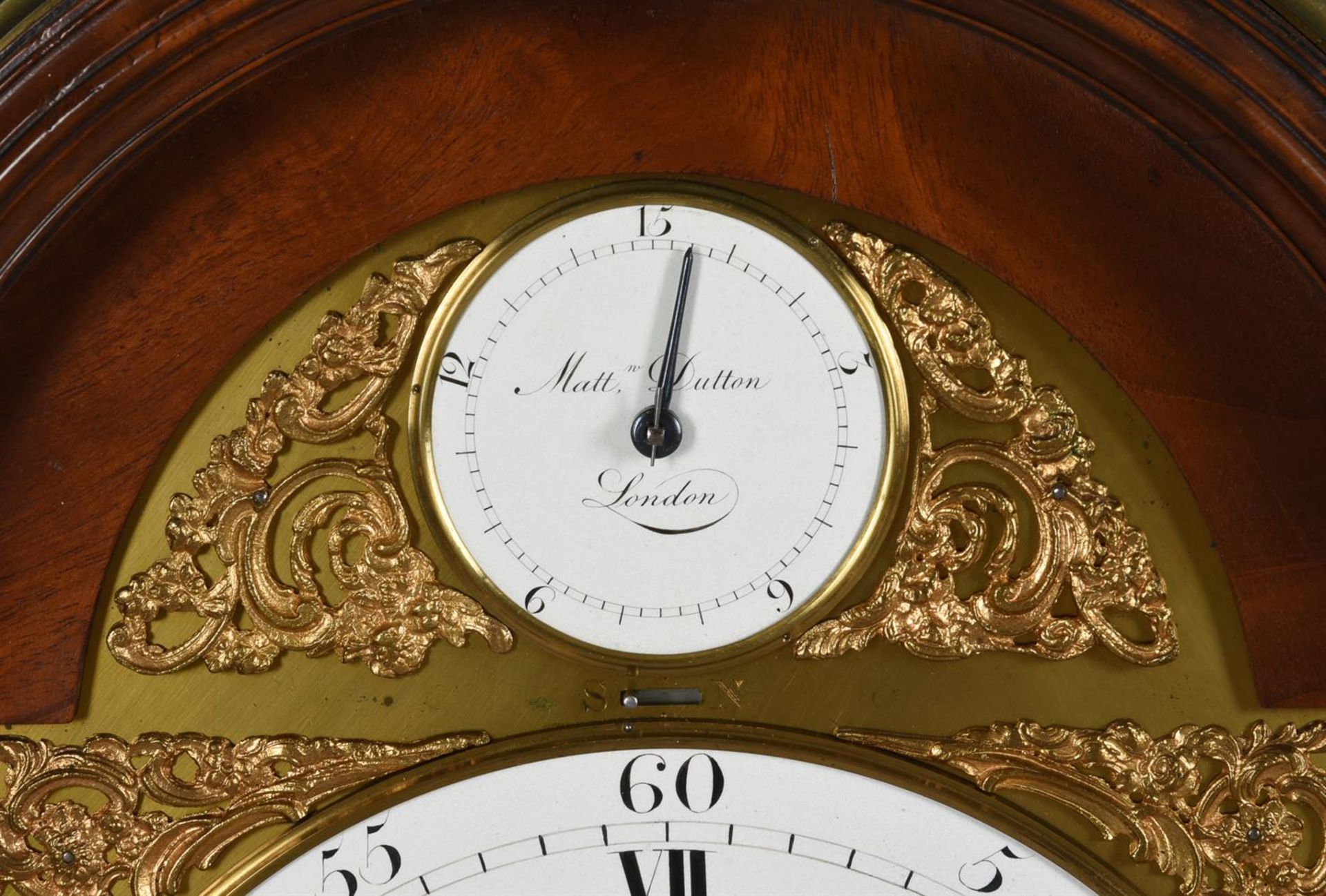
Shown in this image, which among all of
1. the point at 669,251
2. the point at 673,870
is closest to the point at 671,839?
the point at 673,870

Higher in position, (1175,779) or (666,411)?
(666,411)

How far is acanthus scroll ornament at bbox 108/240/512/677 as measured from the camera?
1.24 metres

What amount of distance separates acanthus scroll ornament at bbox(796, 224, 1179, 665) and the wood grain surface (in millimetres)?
69

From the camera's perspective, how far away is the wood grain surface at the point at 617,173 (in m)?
1.15

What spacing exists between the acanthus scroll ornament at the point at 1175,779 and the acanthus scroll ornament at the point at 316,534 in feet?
1.50

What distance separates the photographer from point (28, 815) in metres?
1.23

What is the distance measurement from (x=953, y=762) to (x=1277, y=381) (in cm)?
48

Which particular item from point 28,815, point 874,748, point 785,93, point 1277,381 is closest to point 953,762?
point 874,748

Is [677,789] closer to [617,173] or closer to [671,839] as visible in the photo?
[671,839]

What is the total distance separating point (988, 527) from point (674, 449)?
32cm

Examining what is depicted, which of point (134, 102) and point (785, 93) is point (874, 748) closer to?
point (785, 93)

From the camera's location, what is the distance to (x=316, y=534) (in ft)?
4.12

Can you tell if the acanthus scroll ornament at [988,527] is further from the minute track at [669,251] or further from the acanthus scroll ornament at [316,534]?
the acanthus scroll ornament at [316,534]

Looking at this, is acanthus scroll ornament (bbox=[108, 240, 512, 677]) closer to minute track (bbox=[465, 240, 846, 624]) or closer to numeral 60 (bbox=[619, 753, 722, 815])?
minute track (bbox=[465, 240, 846, 624])
